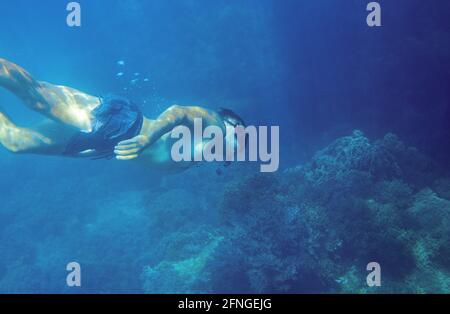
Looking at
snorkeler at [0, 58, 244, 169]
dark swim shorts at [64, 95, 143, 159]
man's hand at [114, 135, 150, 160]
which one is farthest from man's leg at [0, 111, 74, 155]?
man's hand at [114, 135, 150, 160]

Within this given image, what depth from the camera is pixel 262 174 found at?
385 inches

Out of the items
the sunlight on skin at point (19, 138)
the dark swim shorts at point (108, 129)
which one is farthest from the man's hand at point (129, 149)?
the sunlight on skin at point (19, 138)

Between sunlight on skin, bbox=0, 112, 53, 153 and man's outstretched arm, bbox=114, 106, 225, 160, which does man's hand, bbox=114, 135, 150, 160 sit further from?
sunlight on skin, bbox=0, 112, 53, 153

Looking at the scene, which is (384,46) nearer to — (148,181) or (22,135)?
(148,181)

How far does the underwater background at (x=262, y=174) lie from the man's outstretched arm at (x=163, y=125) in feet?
3.17

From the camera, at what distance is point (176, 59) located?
2359cm

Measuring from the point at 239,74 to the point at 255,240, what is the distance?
16.0 metres

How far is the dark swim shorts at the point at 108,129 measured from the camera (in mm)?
4832

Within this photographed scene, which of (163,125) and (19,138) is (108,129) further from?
(19,138)

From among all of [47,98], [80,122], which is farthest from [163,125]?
[47,98]

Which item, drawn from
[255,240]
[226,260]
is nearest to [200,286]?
[226,260]

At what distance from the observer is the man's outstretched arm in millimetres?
4102

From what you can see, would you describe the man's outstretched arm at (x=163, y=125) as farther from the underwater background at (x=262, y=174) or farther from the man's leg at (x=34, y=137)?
the man's leg at (x=34, y=137)

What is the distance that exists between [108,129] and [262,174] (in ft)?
18.7
